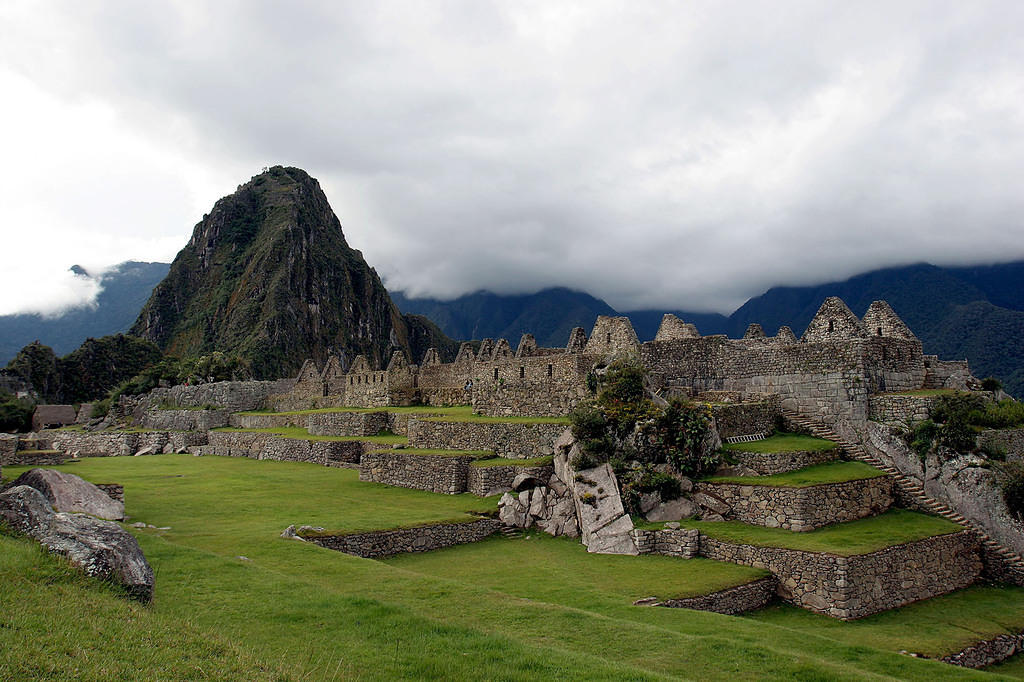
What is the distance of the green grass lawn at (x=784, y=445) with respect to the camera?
1886cm

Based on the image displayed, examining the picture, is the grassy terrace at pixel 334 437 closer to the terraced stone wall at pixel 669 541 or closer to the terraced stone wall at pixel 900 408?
the terraced stone wall at pixel 669 541

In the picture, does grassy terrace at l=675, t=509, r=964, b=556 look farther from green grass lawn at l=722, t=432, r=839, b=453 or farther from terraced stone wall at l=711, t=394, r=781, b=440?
terraced stone wall at l=711, t=394, r=781, b=440

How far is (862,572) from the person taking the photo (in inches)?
552

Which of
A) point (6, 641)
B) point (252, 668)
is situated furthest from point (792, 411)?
point (6, 641)

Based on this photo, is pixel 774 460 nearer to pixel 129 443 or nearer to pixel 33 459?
pixel 33 459

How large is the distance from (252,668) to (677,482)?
13975 mm

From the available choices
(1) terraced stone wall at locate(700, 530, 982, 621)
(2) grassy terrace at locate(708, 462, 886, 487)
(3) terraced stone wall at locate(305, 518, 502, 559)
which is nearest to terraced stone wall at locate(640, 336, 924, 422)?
(2) grassy terrace at locate(708, 462, 886, 487)

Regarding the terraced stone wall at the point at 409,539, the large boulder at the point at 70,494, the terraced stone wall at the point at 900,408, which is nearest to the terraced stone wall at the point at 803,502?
the terraced stone wall at the point at 900,408

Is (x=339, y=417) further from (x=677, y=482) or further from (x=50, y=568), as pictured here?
(x=50, y=568)

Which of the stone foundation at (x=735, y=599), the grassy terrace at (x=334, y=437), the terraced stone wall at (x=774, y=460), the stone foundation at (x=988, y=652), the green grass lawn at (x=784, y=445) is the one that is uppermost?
the green grass lawn at (x=784, y=445)

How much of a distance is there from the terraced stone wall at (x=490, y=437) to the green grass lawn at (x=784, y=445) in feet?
19.2

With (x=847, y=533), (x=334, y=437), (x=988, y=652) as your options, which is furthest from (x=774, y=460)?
(x=334, y=437)

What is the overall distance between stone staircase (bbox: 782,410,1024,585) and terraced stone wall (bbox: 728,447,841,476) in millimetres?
1653

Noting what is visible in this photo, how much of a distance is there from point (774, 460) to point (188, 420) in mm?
46488
